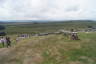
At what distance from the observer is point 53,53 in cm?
3203

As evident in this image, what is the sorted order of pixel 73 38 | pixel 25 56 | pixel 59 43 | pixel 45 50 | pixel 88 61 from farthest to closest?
pixel 73 38
pixel 59 43
pixel 45 50
pixel 25 56
pixel 88 61

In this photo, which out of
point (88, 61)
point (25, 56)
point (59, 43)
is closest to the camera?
point (88, 61)

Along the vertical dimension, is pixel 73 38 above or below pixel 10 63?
above

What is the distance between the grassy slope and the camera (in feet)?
94.7

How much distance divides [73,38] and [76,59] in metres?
11.5

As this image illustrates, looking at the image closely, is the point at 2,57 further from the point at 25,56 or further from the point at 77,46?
the point at 77,46

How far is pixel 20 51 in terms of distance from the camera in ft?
113

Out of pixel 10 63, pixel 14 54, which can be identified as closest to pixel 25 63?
pixel 10 63

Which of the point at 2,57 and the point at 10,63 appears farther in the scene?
the point at 2,57

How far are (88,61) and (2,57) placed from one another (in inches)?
574

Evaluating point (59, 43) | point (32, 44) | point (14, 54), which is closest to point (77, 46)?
point (59, 43)

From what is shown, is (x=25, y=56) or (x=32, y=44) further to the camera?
(x=32, y=44)

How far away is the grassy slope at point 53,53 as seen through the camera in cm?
2888

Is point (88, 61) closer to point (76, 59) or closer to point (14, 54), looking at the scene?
point (76, 59)
